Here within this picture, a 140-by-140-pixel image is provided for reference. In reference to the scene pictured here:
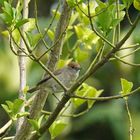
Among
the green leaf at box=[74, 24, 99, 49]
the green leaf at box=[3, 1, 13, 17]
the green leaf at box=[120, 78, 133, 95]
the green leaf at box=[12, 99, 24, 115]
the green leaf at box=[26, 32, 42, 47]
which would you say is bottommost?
the green leaf at box=[120, 78, 133, 95]

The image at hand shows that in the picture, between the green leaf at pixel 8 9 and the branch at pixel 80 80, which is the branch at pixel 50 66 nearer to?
the branch at pixel 80 80

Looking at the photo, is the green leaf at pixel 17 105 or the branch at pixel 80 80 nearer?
the branch at pixel 80 80

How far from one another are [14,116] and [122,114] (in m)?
3.18

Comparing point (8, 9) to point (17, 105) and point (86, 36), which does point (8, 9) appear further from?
point (86, 36)

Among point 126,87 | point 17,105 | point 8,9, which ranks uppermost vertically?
point 8,9

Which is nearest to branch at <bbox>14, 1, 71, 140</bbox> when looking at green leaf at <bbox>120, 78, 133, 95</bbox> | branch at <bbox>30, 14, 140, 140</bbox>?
branch at <bbox>30, 14, 140, 140</bbox>

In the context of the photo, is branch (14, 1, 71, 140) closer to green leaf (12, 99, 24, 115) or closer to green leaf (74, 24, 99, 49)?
green leaf (12, 99, 24, 115)

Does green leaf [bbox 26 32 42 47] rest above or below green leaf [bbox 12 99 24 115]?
above

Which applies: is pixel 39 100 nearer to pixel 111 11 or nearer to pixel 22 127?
pixel 22 127

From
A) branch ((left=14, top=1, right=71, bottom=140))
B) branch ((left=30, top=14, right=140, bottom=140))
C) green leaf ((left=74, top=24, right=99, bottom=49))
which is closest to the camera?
branch ((left=30, top=14, right=140, bottom=140))

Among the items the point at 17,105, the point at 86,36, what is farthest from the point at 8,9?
the point at 86,36

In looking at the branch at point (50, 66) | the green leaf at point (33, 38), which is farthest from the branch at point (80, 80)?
the green leaf at point (33, 38)

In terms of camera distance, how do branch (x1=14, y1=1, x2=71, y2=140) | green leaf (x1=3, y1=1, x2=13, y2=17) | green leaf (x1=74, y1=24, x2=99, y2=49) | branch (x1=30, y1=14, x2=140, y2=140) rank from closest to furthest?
branch (x1=30, y1=14, x2=140, y2=140)
green leaf (x1=3, y1=1, x2=13, y2=17)
branch (x1=14, y1=1, x2=71, y2=140)
green leaf (x1=74, y1=24, x2=99, y2=49)

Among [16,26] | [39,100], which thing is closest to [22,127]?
[39,100]
